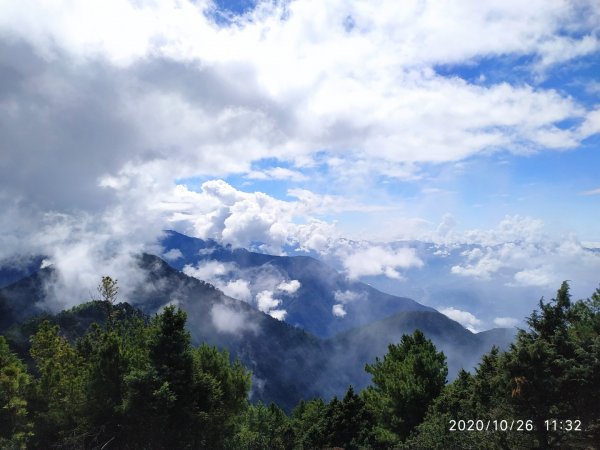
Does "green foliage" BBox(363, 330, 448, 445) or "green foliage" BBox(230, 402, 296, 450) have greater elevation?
"green foliage" BBox(363, 330, 448, 445)

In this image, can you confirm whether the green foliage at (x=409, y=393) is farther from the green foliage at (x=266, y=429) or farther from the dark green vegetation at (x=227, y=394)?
the green foliage at (x=266, y=429)

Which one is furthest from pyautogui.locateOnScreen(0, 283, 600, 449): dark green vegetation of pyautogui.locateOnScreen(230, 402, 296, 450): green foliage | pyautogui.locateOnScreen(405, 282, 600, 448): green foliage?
pyautogui.locateOnScreen(230, 402, 296, 450): green foliage

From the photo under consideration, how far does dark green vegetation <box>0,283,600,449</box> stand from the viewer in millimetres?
24375

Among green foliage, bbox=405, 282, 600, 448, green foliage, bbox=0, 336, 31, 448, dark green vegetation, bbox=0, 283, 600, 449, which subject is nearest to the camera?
green foliage, bbox=405, 282, 600, 448

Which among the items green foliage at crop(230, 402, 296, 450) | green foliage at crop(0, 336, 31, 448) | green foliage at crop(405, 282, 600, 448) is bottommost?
green foliage at crop(230, 402, 296, 450)

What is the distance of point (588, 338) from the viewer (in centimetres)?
2581

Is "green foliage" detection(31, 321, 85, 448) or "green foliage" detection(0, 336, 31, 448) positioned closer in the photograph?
"green foliage" detection(0, 336, 31, 448)

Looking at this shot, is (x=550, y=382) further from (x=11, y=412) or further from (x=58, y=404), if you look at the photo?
(x=11, y=412)

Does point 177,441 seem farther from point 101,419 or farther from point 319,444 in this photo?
point 319,444

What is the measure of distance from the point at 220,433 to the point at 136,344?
12.1m

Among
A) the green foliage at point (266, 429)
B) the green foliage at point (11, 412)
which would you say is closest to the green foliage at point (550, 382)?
the green foliage at point (266, 429)

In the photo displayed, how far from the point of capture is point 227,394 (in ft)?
131

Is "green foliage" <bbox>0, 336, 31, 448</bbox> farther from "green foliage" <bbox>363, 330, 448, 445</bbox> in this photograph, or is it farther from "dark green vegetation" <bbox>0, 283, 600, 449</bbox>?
"green foliage" <bbox>363, 330, 448, 445</bbox>

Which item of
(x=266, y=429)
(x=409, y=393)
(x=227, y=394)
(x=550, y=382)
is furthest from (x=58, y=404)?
(x=266, y=429)
